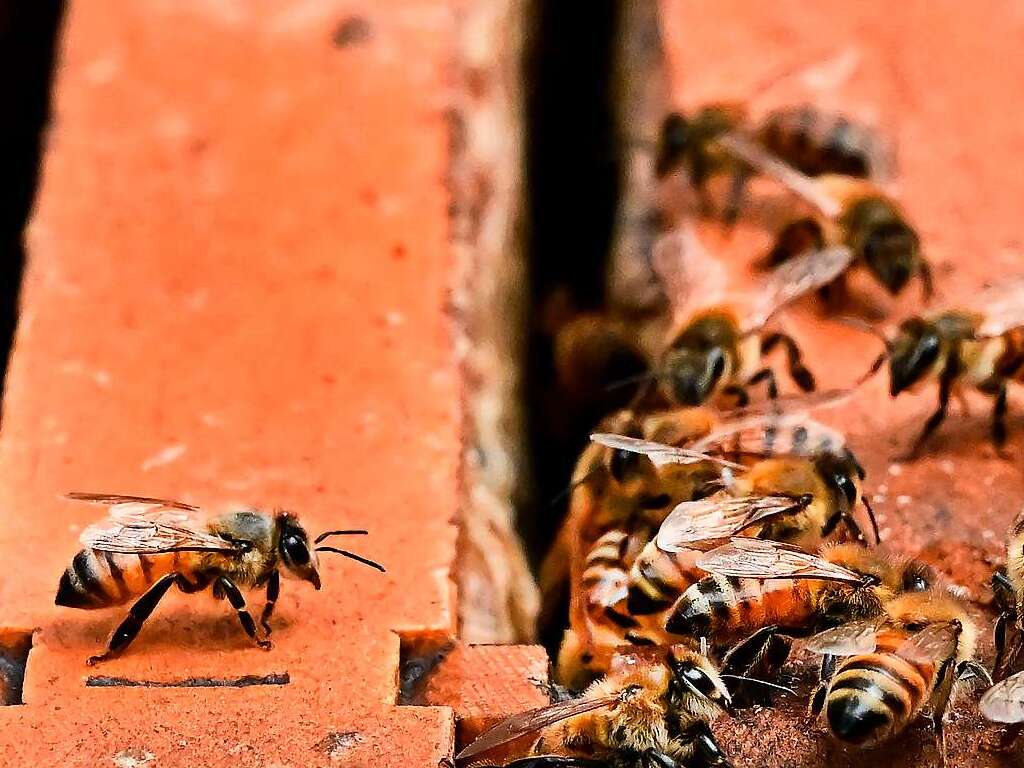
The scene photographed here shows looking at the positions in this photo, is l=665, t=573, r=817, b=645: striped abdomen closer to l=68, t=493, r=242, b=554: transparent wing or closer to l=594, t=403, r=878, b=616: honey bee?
l=594, t=403, r=878, b=616: honey bee

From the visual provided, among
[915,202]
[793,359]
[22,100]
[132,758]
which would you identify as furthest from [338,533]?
[22,100]

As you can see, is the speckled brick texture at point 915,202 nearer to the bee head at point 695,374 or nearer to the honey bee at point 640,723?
the honey bee at point 640,723

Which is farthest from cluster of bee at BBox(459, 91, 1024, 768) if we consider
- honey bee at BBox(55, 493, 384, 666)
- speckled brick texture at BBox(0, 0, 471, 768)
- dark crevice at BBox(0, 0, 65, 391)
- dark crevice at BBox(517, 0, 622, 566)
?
dark crevice at BBox(0, 0, 65, 391)

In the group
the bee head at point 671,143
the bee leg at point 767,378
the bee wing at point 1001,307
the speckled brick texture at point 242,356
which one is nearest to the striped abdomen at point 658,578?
the speckled brick texture at point 242,356

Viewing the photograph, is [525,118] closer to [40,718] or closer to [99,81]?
[99,81]

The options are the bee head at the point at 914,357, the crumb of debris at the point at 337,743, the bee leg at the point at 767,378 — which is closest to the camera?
the crumb of debris at the point at 337,743
